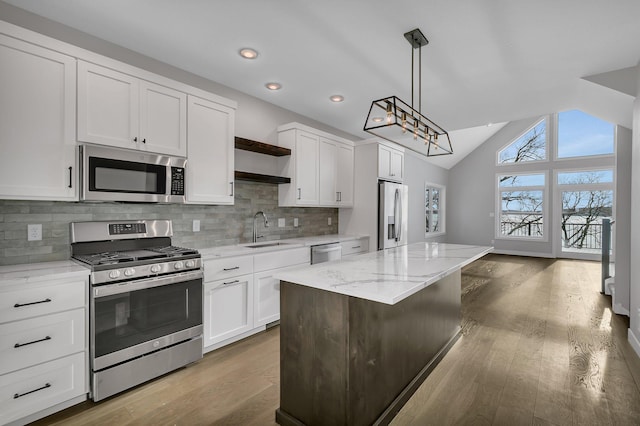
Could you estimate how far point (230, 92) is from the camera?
347 centimetres

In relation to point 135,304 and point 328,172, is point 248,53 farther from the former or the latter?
point 135,304

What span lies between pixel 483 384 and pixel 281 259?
2061mm

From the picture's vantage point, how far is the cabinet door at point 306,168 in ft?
12.7

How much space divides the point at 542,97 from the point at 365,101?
6.78ft

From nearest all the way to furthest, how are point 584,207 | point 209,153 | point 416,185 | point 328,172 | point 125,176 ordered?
point 125,176 < point 209,153 < point 328,172 < point 416,185 < point 584,207

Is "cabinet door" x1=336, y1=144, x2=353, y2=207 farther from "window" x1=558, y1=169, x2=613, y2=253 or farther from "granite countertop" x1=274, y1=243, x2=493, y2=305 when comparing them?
"window" x1=558, y1=169, x2=613, y2=253

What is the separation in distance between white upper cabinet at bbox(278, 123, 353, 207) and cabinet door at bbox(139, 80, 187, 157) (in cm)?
140

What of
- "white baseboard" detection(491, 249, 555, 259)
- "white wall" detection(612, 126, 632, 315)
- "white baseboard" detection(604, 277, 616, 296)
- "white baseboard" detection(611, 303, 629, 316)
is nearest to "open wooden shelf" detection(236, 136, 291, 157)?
"white wall" detection(612, 126, 632, 315)

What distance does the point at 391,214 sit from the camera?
474 cm

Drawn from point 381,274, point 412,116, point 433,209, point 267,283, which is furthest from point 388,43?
point 433,209

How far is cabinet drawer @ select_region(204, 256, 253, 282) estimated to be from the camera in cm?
262

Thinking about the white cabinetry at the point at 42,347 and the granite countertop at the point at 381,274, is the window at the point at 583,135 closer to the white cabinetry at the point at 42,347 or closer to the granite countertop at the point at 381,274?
the granite countertop at the point at 381,274

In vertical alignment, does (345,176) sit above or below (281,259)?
above

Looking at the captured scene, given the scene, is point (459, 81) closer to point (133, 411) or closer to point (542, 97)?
point (542, 97)
